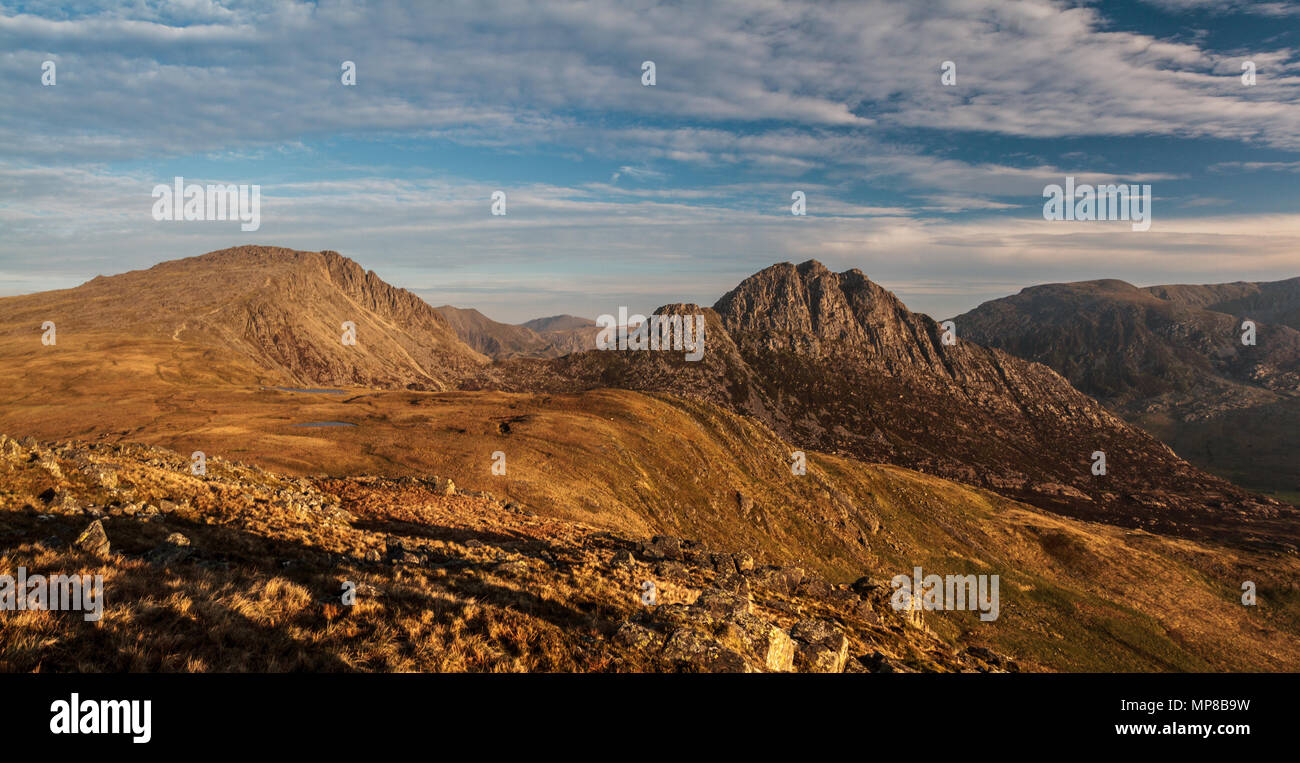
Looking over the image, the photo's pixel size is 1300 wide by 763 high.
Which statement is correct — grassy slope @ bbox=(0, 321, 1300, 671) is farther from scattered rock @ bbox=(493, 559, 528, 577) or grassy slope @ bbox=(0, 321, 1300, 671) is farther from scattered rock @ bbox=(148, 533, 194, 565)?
scattered rock @ bbox=(148, 533, 194, 565)

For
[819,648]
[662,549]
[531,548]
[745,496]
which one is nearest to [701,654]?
[819,648]

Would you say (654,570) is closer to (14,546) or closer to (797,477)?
(14,546)

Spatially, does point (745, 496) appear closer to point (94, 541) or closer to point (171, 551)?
point (171, 551)

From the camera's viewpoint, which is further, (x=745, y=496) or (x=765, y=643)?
(x=745, y=496)

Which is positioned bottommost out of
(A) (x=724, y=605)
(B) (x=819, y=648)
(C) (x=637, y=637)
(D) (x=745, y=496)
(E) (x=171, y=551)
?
(D) (x=745, y=496)

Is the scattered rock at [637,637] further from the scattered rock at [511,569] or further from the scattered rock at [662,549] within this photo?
the scattered rock at [662,549]

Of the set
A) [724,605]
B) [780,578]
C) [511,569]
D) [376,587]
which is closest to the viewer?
[376,587]

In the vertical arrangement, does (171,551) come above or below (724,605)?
above

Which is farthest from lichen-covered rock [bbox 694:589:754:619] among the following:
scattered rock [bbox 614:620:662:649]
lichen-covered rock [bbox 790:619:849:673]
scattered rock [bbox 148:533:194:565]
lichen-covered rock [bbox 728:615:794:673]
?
scattered rock [bbox 148:533:194:565]

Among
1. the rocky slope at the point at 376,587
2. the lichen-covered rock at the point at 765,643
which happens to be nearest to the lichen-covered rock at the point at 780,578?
the rocky slope at the point at 376,587
